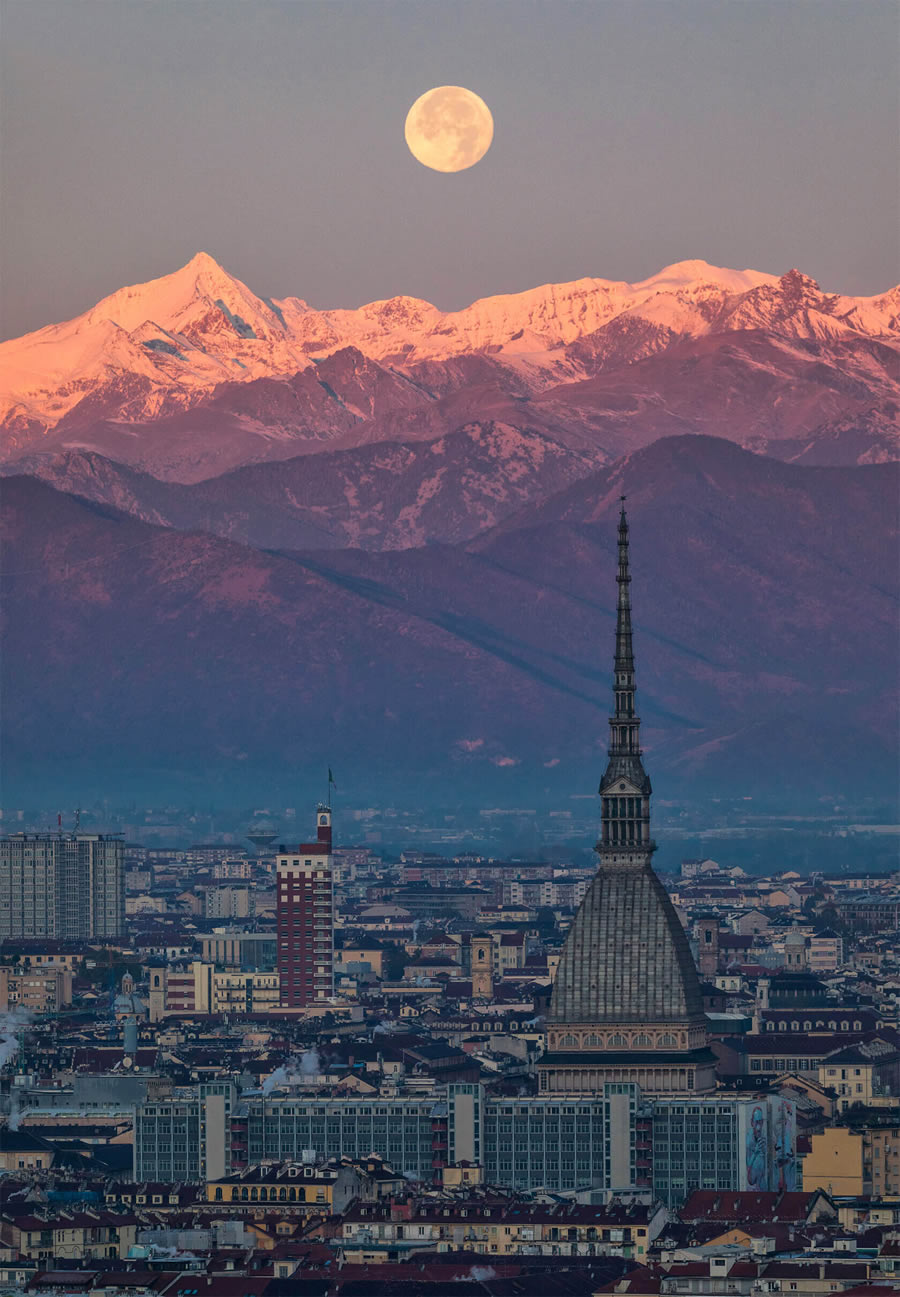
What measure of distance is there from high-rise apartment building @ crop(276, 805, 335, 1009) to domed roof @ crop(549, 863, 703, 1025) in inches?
1759

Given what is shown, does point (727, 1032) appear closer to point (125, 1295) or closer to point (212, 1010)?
point (212, 1010)

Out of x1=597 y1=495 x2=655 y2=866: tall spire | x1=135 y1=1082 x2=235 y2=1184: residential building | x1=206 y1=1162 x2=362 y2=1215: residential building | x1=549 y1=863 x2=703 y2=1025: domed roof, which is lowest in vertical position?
x1=206 y1=1162 x2=362 y2=1215: residential building

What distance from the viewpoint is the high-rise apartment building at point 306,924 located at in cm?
16950

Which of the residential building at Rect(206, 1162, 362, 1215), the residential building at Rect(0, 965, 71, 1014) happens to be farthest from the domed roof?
the residential building at Rect(0, 965, 71, 1014)

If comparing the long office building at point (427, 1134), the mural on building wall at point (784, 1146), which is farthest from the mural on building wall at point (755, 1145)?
the long office building at point (427, 1134)

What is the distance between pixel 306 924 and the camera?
Answer: 171375 mm

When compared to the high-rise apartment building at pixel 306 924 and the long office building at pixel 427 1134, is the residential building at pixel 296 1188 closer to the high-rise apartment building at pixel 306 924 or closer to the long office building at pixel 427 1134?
the long office building at pixel 427 1134

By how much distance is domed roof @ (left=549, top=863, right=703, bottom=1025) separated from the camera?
119125 mm

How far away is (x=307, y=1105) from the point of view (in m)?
110

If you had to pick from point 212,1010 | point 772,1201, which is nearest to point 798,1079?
point 772,1201

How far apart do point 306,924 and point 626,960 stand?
51.8 m

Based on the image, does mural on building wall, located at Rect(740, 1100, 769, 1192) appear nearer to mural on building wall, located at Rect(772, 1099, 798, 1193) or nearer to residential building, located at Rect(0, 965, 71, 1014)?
mural on building wall, located at Rect(772, 1099, 798, 1193)

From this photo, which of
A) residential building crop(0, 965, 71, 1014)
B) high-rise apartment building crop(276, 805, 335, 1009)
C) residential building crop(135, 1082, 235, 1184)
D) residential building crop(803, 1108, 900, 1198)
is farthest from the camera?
residential building crop(0, 965, 71, 1014)

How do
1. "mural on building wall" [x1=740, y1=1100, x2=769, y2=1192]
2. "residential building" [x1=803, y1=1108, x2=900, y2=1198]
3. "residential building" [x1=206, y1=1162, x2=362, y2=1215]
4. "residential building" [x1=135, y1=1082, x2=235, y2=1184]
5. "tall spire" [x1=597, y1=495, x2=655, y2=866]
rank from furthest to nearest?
"tall spire" [x1=597, y1=495, x2=655, y2=866]
"residential building" [x1=135, y1=1082, x2=235, y2=1184]
"mural on building wall" [x1=740, y1=1100, x2=769, y2=1192]
"residential building" [x1=803, y1=1108, x2=900, y2=1198]
"residential building" [x1=206, y1=1162, x2=362, y2=1215]
